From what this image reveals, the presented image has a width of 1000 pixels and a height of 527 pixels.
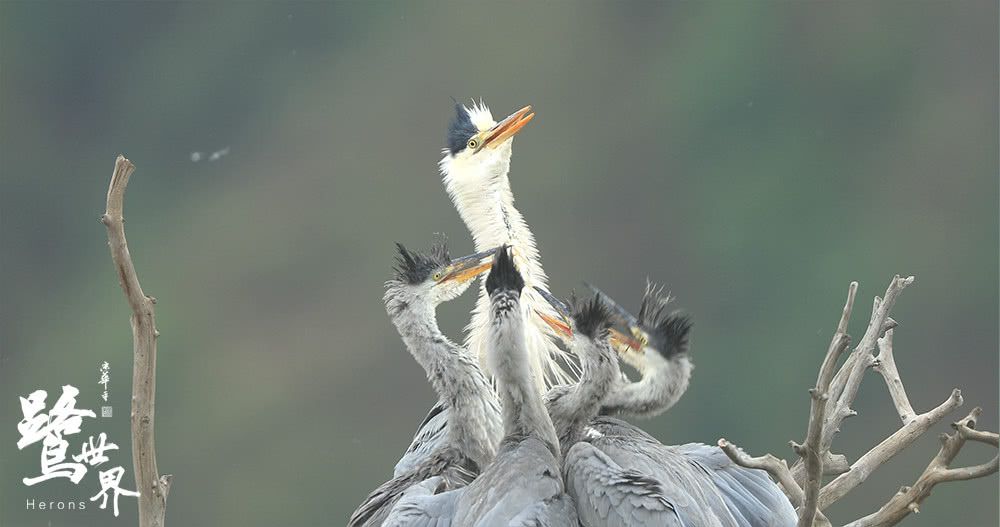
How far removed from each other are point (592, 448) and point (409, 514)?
329 millimetres

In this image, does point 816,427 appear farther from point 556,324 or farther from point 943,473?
point 556,324

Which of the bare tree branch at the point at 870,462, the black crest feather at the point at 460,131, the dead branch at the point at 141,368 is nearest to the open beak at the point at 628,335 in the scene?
the bare tree branch at the point at 870,462

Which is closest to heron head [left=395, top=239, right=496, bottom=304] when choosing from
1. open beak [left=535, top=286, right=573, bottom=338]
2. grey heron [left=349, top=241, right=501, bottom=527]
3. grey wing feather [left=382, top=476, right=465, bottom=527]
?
grey heron [left=349, top=241, right=501, bottom=527]

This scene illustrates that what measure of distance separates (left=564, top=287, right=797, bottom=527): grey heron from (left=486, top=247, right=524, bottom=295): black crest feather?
9.6 inches

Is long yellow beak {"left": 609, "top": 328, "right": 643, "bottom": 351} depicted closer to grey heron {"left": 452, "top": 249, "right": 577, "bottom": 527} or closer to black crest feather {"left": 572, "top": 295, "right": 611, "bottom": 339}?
black crest feather {"left": 572, "top": 295, "right": 611, "bottom": 339}

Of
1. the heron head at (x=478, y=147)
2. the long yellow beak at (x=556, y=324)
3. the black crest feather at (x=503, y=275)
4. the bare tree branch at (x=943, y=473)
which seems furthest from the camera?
the heron head at (x=478, y=147)

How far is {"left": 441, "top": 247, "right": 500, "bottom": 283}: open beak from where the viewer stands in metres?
2.62

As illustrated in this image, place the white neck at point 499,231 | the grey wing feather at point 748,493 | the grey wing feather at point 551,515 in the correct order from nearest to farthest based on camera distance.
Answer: the grey wing feather at point 551,515
the grey wing feather at point 748,493
the white neck at point 499,231

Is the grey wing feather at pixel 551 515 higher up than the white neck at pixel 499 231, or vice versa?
the white neck at pixel 499 231

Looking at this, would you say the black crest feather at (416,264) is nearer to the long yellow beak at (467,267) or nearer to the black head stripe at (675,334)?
the long yellow beak at (467,267)

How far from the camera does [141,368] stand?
2.11 meters

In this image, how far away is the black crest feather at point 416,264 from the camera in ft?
8.52

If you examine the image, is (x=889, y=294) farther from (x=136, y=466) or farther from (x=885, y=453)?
(x=136, y=466)

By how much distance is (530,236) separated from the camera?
125 inches
